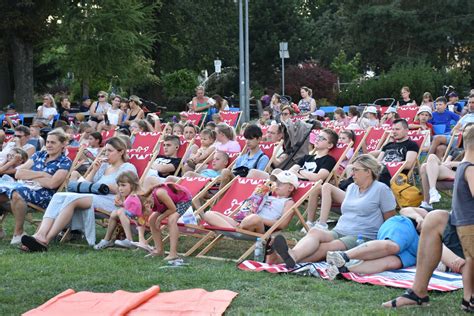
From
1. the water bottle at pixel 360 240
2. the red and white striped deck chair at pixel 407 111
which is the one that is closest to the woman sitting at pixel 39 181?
the water bottle at pixel 360 240

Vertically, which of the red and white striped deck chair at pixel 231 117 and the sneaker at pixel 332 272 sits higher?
the red and white striped deck chair at pixel 231 117

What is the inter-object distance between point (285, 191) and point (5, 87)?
26.5m

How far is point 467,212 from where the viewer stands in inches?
216

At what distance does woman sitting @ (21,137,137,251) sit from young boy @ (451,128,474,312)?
4362mm

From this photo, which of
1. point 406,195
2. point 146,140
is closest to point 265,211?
point 406,195

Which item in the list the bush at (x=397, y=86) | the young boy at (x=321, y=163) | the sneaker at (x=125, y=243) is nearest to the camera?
the sneaker at (x=125, y=243)

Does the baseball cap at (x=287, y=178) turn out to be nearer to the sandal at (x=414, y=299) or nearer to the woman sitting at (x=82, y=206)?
the woman sitting at (x=82, y=206)

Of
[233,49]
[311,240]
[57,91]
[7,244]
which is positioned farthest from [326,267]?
[57,91]

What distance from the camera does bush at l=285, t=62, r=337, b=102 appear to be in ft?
114

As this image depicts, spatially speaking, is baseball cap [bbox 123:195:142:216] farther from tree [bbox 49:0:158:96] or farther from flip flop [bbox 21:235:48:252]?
tree [bbox 49:0:158:96]

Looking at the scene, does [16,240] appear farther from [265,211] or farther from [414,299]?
[414,299]

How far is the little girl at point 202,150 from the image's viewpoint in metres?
11.3

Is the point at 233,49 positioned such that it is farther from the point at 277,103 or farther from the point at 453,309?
the point at 453,309

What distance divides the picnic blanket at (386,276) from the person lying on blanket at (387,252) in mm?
58
